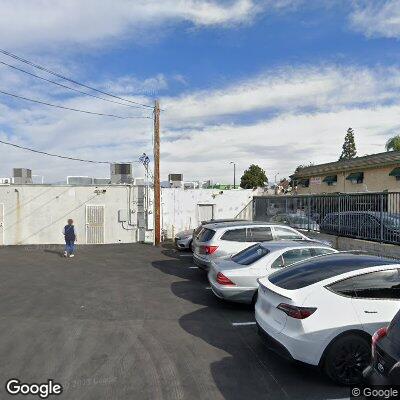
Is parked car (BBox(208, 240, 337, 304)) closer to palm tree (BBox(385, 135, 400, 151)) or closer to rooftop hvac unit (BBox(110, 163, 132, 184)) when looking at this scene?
rooftop hvac unit (BBox(110, 163, 132, 184))

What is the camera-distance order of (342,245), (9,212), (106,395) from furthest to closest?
(9,212), (342,245), (106,395)

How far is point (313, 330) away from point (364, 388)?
95cm

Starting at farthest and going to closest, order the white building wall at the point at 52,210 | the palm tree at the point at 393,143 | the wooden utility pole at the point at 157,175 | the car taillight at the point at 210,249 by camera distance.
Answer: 1. the palm tree at the point at 393,143
2. the white building wall at the point at 52,210
3. the wooden utility pole at the point at 157,175
4. the car taillight at the point at 210,249

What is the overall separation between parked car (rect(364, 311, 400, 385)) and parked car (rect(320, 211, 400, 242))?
27.2 feet

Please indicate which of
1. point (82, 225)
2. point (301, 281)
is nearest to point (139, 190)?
point (82, 225)

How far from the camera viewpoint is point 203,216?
23.8m

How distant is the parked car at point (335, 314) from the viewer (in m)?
4.68

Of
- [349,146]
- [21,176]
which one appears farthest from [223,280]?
[349,146]

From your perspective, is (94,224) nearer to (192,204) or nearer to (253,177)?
(192,204)

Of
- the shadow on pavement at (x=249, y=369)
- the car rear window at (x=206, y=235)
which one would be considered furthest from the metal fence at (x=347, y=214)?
the shadow on pavement at (x=249, y=369)

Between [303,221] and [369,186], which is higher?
[369,186]

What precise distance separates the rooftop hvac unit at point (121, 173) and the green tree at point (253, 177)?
37816 mm

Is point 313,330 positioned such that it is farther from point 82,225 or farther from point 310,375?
point 82,225

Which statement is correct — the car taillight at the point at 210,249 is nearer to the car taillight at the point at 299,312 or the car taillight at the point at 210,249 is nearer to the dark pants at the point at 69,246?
the car taillight at the point at 299,312
